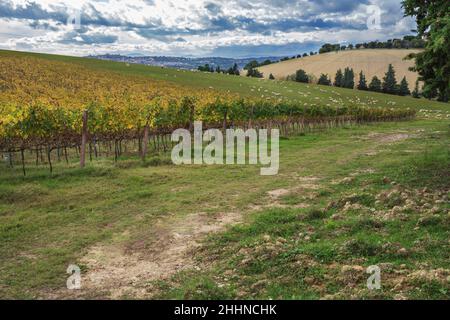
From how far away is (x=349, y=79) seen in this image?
11644cm

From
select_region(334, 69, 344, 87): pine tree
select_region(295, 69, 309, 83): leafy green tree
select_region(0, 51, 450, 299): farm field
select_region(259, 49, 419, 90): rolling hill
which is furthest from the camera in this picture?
select_region(259, 49, 419, 90): rolling hill

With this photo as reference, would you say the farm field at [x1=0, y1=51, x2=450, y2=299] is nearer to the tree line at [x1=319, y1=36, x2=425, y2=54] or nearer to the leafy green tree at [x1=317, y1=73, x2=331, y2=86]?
the leafy green tree at [x1=317, y1=73, x2=331, y2=86]

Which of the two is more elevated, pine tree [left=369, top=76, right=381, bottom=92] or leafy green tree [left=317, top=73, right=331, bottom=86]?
leafy green tree [left=317, top=73, right=331, bottom=86]

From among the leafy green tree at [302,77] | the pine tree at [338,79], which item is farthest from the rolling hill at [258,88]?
the leafy green tree at [302,77]

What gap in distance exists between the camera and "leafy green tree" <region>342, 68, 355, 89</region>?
378 feet

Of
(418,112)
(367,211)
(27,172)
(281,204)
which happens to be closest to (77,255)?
(281,204)

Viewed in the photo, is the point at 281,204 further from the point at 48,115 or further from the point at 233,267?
the point at 48,115

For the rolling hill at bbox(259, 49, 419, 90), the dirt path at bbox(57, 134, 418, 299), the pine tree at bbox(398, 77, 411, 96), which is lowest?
the dirt path at bbox(57, 134, 418, 299)

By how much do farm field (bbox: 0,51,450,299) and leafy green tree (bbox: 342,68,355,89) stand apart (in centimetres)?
10034

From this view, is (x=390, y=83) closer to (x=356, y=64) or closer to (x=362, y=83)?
(x=362, y=83)

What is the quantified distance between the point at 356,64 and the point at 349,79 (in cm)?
1615

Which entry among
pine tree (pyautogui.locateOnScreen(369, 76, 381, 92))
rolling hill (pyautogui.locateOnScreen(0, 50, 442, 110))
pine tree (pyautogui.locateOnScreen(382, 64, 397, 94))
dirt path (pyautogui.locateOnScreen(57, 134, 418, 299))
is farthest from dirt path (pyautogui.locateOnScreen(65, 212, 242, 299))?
pine tree (pyautogui.locateOnScreen(382, 64, 397, 94))

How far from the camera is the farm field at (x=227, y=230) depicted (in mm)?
7648
